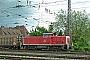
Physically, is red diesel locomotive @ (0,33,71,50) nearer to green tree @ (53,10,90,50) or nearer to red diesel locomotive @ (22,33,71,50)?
red diesel locomotive @ (22,33,71,50)

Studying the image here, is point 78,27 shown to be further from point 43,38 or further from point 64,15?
point 43,38

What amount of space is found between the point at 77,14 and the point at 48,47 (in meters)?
20.0

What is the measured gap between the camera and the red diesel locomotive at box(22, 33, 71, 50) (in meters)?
31.3

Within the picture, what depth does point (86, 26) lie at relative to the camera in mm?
47062

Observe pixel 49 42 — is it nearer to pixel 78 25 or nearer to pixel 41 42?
pixel 41 42

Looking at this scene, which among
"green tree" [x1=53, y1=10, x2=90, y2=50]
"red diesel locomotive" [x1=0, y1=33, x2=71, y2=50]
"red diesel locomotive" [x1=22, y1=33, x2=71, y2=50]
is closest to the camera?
"red diesel locomotive" [x1=22, y1=33, x2=71, y2=50]

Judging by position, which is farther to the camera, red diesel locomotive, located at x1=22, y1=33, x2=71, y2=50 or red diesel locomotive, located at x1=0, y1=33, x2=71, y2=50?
red diesel locomotive, located at x1=0, y1=33, x2=71, y2=50

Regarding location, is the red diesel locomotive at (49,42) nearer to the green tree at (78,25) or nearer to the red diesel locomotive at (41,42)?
the red diesel locomotive at (41,42)

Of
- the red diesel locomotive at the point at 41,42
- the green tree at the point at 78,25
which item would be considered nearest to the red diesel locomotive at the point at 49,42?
the red diesel locomotive at the point at 41,42

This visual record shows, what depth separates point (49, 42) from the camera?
3195 cm

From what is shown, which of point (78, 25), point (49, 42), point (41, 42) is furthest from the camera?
point (78, 25)

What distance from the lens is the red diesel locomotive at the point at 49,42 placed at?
31.3m

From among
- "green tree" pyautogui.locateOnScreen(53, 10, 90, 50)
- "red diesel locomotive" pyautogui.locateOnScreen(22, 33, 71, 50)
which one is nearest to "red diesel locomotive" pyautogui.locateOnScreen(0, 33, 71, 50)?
"red diesel locomotive" pyautogui.locateOnScreen(22, 33, 71, 50)

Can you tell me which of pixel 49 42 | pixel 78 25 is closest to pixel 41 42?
pixel 49 42
